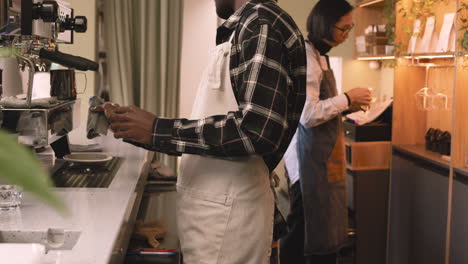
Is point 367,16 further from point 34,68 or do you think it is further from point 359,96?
point 34,68

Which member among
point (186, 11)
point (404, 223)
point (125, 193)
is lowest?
point (404, 223)

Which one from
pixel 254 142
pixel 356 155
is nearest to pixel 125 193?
pixel 254 142

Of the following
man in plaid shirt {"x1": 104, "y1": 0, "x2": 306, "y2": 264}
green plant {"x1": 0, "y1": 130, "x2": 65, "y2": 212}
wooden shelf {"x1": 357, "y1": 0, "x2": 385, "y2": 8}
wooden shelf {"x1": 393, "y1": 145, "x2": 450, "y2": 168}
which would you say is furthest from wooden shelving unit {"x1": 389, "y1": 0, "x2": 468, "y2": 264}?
green plant {"x1": 0, "y1": 130, "x2": 65, "y2": 212}

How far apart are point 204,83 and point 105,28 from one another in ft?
8.01

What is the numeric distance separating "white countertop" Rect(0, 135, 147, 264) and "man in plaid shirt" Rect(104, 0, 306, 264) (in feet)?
0.63

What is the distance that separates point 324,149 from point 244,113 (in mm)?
1451

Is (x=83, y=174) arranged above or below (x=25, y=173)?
below

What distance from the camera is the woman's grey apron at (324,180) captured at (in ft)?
9.07

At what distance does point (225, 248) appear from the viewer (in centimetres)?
151

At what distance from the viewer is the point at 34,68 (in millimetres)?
1743

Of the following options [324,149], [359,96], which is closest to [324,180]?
[324,149]

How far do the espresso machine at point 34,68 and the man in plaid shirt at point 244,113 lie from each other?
23 cm

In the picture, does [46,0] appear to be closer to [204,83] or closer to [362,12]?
[204,83]

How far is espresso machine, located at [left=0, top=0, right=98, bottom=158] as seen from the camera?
1602mm
